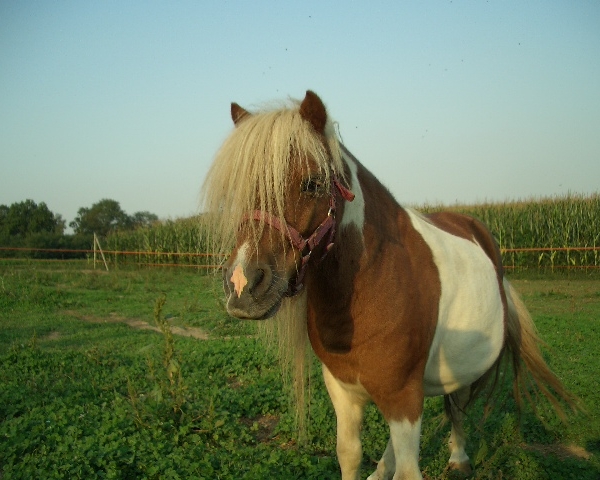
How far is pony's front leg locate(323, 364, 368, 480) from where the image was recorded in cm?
296

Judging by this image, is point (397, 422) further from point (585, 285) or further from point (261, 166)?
point (585, 285)

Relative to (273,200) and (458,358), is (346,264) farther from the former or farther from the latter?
(458,358)

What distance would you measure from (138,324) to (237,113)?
8820mm

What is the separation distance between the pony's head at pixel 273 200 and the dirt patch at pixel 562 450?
299 centimetres

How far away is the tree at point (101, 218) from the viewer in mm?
56812

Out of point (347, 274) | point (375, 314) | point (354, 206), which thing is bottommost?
point (375, 314)

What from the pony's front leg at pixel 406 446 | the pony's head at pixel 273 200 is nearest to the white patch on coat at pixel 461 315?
the pony's front leg at pixel 406 446

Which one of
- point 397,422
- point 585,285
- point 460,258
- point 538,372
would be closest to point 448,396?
point 538,372

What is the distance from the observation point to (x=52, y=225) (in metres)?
46.6

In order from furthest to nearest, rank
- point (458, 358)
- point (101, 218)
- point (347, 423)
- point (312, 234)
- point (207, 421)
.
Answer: point (101, 218) → point (207, 421) → point (458, 358) → point (347, 423) → point (312, 234)

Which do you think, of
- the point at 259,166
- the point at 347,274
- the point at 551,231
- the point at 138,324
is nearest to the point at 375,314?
the point at 347,274

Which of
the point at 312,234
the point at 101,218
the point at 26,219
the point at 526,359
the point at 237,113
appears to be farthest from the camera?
the point at 101,218

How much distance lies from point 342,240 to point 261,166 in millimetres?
611

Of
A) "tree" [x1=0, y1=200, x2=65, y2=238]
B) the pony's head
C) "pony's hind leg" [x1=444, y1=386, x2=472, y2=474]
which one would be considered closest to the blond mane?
the pony's head
